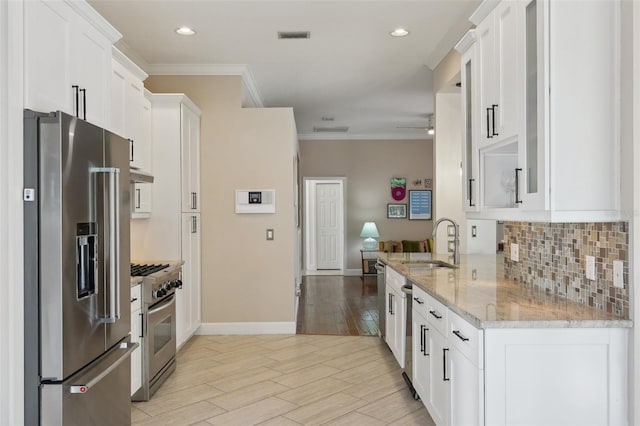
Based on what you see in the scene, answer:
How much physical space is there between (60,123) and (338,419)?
2415 millimetres

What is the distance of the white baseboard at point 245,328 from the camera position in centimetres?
545

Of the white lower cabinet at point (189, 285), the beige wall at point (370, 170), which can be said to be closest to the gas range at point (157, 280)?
the white lower cabinet at point (189, 285)

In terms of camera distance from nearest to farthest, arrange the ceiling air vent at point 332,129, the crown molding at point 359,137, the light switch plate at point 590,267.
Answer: the light switch plate at point 590,267 → the ceiling air vent at point 332,129 → the crown molding at point 359,137

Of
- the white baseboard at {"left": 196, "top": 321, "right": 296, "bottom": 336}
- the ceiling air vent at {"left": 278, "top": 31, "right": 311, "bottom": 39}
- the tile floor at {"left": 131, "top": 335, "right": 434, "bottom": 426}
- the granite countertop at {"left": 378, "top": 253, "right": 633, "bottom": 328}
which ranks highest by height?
the ceiling air vent at {"left": 278, "top": 31, "right": 311, "bottom": 39}

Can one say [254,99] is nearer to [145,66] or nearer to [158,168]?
[145,66]

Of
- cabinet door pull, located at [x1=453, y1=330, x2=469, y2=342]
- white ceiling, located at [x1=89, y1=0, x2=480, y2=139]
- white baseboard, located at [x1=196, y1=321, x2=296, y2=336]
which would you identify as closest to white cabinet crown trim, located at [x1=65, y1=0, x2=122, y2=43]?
white ceiling, located at [x1=89, y1=0, x2=480, y2=139]

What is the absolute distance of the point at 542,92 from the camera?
2.08 m

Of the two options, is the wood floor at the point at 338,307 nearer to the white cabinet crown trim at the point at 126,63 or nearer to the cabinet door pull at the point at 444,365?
the cabinet door pull at the point at 444,365

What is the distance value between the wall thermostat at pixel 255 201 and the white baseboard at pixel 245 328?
126 cm

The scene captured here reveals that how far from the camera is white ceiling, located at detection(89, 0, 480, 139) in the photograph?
12.9ft

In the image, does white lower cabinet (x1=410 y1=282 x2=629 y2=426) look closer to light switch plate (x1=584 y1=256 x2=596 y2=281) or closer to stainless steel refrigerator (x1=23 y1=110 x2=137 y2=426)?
light switch plate (x1=584 y1=256 x2=596 y2=281)

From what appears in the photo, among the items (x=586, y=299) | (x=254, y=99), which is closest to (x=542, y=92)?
(x=586, y=299)

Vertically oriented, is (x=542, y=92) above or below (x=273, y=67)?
below

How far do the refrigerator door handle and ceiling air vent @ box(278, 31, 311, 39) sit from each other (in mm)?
2538
